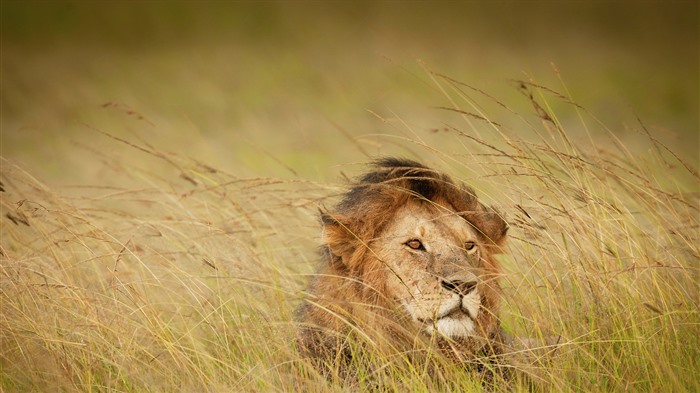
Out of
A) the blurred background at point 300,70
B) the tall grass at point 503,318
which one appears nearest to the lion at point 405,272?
the tall grass at point 503,318

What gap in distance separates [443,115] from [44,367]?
19603 millimetres

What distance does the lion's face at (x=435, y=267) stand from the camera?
146 inches

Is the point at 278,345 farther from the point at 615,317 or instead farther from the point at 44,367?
the point at 615,317

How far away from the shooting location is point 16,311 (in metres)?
4.30

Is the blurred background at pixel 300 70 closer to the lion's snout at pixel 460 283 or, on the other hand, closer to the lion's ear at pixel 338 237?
the lion's ear at pixel 338 237

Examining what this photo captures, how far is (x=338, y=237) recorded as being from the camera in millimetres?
4121

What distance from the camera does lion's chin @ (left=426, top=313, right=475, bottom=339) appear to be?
12.2ft

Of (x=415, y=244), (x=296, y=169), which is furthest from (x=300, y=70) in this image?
(x=415, y=244)

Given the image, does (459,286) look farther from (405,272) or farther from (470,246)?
(470,246)

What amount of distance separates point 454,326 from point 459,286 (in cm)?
20

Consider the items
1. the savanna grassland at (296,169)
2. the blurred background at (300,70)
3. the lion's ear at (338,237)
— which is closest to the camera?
the savanna grassland at (296,169)

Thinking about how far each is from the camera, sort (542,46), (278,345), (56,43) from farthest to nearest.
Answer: (56,43), (542,46), (278,345)

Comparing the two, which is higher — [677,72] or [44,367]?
[677,72]

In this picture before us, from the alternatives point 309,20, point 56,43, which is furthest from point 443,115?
point 309,20
